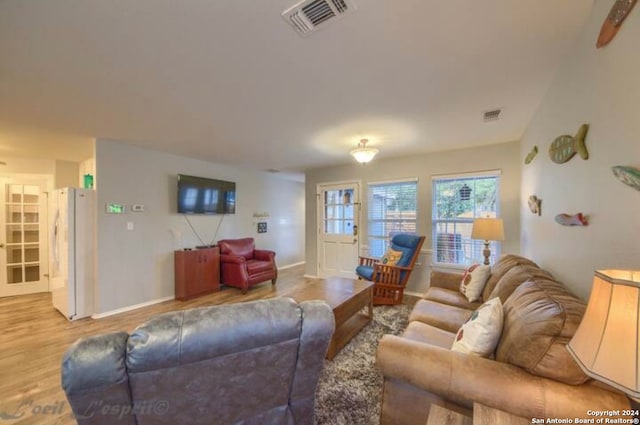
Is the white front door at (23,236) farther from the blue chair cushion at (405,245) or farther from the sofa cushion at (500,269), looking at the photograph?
the sofa cushion at (500,269)

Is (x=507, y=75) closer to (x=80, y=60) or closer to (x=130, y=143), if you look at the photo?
(x=80, y=60)

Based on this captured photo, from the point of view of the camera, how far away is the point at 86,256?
3387 mm

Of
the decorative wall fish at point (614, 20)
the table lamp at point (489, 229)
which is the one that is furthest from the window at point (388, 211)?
the decorative wall fish at point (614, 20)

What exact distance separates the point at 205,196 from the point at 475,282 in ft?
14.1

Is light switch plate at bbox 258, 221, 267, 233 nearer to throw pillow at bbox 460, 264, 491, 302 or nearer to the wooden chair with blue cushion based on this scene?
the wooden chair with blue cushion

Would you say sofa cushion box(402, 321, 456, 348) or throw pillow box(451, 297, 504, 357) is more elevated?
throw pillow box(451, 297, 504, 357)

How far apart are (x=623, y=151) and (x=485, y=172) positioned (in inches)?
117

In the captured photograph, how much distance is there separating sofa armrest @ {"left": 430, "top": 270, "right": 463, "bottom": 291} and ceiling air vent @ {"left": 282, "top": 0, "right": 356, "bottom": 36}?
285cm

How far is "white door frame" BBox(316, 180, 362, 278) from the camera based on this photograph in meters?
4.93

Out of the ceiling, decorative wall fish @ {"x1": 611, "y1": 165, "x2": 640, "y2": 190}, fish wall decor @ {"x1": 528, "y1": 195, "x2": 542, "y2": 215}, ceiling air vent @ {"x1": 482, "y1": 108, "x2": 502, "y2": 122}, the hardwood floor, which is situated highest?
the ceiling

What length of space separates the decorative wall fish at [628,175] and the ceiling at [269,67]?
3.02ft

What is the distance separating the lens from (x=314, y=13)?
52.1 inches

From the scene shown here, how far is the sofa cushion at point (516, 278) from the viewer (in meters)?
1.73

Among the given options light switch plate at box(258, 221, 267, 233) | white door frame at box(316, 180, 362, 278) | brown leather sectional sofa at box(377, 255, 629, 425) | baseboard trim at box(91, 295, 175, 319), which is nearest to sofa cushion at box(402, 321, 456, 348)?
brown leather sectional sofa at box(377, 255, 629, 425)
